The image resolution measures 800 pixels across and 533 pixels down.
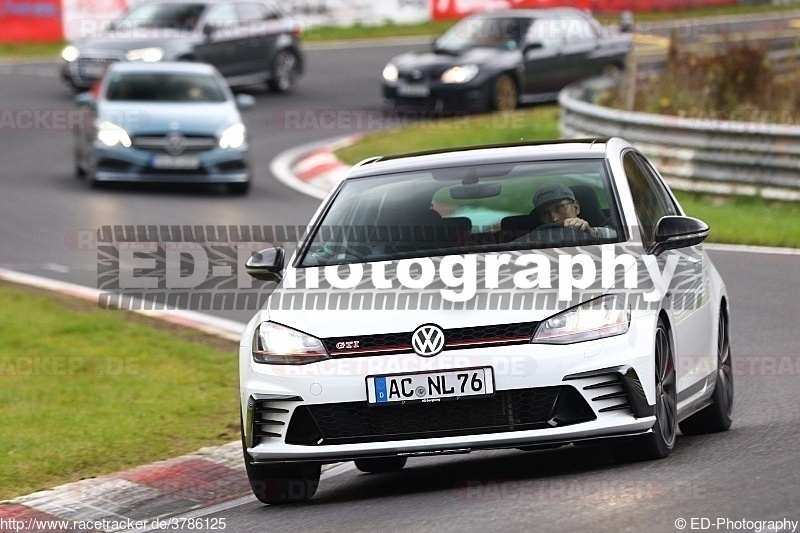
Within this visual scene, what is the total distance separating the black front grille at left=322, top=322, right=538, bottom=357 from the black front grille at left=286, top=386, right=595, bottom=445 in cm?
22

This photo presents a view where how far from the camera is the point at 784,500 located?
6.49 meters

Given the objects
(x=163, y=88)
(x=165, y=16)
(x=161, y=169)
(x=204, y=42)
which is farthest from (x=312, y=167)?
(x=165, y=16)

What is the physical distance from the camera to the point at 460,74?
27.5 metres

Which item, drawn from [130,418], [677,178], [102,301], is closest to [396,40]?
[677,178]

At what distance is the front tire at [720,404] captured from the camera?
8.59 m

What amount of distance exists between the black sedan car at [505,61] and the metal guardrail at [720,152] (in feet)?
23.5

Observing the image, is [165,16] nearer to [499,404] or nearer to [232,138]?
[232,138]

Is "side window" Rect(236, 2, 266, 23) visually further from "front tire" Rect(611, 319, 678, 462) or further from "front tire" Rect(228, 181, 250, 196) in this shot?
"front tire" Rect(611, 319, 678, 462)

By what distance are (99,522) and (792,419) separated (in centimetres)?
361

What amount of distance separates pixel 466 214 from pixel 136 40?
72.4 feet

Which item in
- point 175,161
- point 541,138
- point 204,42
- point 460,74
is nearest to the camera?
point 175,161

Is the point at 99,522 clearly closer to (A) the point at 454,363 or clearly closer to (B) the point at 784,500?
(A) the point at 454,363

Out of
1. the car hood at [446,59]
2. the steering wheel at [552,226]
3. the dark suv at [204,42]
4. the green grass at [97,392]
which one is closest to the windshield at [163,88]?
the car hood at [446,59]

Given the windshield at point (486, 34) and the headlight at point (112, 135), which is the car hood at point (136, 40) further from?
the headlight at point (112, 135)
